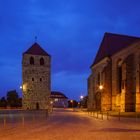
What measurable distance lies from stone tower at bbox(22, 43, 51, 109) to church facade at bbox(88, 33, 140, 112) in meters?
13.2

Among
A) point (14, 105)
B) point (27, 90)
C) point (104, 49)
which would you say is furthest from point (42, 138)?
point (14, 105)

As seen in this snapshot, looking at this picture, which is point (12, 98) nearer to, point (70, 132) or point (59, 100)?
point (59, 100)

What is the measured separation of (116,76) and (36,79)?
33641mm

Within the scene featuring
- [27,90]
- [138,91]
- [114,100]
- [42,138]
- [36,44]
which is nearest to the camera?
[42,138]

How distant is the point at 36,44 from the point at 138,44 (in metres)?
50.4

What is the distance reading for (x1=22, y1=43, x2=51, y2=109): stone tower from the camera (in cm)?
8594

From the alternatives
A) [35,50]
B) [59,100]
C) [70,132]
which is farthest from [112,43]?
[59,100]

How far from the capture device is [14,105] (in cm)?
10444

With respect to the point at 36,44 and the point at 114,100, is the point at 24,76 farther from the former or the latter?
the point at 114,100

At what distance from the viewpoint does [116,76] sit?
196 feet

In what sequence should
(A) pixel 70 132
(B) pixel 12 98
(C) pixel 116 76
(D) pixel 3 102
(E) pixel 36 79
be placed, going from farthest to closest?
(D) pixel 3 102
(B) pixel 12 98
(E) pixel 36 79
(C) pixel 116 76
(A) pixel 70 132

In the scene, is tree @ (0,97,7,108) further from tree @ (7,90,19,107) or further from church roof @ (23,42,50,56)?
church roof @ (23,42,50,56)

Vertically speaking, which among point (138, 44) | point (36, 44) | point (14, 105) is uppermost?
point (36, 44)

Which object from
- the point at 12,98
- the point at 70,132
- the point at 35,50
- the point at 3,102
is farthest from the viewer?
the point at 3,102
